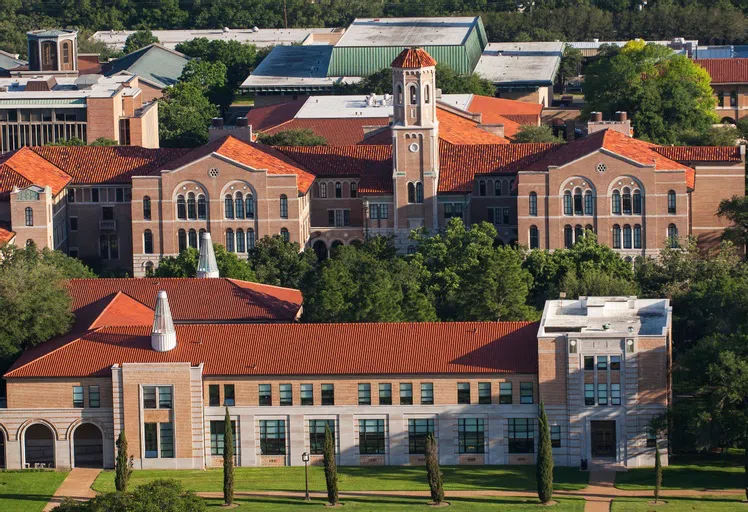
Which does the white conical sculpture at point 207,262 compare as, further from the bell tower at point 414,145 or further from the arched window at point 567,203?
the arched window at point 567,203

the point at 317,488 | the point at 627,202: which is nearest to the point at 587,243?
the point at 627,202

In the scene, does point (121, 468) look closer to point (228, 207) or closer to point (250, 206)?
point (250, 206)

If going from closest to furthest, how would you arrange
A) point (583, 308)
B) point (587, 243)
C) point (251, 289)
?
1. point (583, 308)
2. point (251, 289)
3. point (587, 243)

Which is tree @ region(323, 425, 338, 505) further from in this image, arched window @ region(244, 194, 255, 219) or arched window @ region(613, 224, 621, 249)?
arched window @ region(613, 224, 621, 249)

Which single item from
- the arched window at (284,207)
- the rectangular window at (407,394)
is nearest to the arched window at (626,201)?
the arched window at (284,207)

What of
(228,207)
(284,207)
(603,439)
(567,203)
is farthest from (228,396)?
(567,203)

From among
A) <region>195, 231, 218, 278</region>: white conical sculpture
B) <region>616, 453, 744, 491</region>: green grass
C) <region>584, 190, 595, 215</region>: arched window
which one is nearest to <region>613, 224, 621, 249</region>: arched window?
<region>584, 190, 595, 215</region>: arched window

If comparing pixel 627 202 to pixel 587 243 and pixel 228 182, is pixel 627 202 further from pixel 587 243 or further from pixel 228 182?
pixel 228 182
